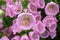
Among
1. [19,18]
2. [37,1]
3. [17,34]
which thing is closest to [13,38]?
[17,34]

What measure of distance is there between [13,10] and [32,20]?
0.45 feet

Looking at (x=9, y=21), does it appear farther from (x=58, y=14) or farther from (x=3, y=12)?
(x=58, y=14)

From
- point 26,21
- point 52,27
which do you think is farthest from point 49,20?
point 26,21

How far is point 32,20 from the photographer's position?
950mm

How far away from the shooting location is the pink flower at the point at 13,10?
102 centimetres

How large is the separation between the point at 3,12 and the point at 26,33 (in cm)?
21

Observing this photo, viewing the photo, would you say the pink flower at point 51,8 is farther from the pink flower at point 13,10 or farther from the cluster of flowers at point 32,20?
the pink flower at point 13,10

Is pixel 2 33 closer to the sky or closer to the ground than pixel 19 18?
closer to the ground

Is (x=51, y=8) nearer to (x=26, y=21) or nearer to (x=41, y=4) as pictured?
(x=41, y=4)

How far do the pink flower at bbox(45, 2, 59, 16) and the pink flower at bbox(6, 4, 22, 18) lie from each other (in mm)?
155

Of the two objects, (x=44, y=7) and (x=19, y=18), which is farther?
(x=44, y=7)

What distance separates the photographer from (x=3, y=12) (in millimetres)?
1100

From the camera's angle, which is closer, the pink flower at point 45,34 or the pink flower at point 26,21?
the pink flower at point 26,21

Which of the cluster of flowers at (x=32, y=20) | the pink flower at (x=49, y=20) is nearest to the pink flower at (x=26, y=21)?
the cluster of flowers at (x=32, y=20)
